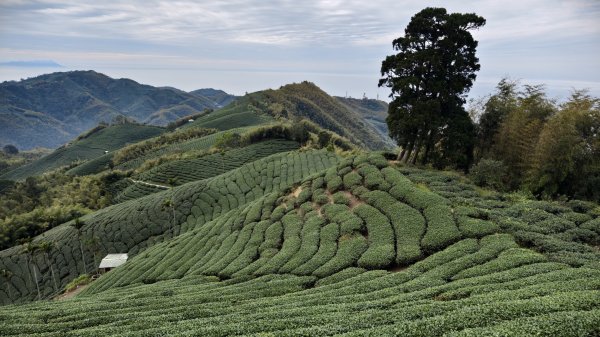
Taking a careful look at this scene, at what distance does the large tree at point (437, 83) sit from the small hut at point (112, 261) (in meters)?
34.7

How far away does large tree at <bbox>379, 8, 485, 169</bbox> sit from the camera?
3250 centimetres

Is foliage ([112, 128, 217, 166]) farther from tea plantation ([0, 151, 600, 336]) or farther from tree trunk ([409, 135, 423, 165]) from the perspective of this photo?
tree trunk ([409, 135, 423, 165])

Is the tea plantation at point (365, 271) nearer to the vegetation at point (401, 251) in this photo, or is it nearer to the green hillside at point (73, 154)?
the vegetation at point (401, 251)

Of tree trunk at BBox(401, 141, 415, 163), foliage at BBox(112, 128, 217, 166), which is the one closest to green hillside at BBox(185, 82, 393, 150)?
foliage at BBox(112, 128, 217, 166)

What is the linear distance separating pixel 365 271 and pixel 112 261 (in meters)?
35.5

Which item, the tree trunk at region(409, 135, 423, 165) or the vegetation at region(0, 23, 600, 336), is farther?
the tree trunk at region(409, 135, 423, 165)

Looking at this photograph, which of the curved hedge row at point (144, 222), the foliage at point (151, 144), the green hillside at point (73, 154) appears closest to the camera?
the curved hedge row at point (144, 222)

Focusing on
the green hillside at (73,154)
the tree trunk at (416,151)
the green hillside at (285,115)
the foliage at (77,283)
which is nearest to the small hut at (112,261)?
the foliage at (77,283)

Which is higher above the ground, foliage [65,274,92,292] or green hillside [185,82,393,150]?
green hillside [185,82,393,150]

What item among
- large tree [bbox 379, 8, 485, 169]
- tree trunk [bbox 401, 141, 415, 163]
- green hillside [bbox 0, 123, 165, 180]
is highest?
large tree [bbox 379, 8, 485, 169]

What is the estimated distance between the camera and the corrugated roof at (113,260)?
42812mm

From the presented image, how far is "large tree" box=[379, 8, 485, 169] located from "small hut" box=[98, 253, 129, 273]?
34.7m

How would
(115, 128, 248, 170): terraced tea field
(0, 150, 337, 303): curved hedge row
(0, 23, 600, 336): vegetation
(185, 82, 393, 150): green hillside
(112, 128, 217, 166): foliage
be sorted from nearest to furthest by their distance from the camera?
1. (0, 23, 600, 336): vegetation
2. (0, 150, 337, 303): curved hedge row
3. (115, 128, 248, 170): terraced tea field
4. (112, 128, 217, 166): foliage
5. (185, 82, 393, 150): green hillside

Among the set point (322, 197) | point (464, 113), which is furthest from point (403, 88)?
point (322, 197)
